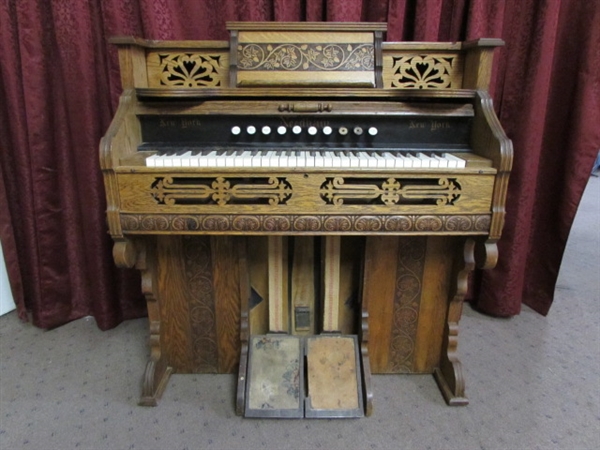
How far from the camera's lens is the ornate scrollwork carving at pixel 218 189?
1156mm

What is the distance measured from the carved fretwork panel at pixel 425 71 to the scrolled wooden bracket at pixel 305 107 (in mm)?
246

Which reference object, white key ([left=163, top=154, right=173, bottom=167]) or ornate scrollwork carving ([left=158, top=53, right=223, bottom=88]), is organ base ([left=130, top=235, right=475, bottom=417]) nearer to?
white key ([left=163, top=154, right=173, bottom=167])

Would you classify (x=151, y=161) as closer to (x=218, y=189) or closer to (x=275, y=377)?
(x=218, y=189)

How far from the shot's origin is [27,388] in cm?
155

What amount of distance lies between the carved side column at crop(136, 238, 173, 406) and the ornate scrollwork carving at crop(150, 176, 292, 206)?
328 millimetres

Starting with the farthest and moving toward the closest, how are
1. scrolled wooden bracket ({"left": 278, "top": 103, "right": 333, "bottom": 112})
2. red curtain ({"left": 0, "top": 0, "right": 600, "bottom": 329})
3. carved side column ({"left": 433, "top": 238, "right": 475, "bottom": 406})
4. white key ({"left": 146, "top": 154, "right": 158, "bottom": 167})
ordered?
red curtain ({"left": 0, "top": 0, "right": 600, "bottom": 329})
carved side column ({"left": 433, "top": 238, "right": 475, "bottom": 406})
scrolled wooden bracket ({"left": 278, "top": 103, "right": 333, "bottom": 112})
white key ({"left": 146, "top": 154, "right": 158, "bottom": 167})

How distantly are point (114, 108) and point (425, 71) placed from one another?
123 centimetres

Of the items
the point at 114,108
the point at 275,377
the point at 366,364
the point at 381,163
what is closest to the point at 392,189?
the point at 381,163

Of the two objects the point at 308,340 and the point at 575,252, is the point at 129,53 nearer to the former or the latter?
the point at 308,340

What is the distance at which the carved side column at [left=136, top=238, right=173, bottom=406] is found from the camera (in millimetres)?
1444

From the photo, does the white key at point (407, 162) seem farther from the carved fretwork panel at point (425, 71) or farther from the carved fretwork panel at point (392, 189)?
the carved fretwork panel at point (425, 71)

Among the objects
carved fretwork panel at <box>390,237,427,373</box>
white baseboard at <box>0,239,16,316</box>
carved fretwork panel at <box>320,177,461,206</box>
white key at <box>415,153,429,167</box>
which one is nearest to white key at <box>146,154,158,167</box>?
carved fretwork panel at <box>320,177,461,206</box>

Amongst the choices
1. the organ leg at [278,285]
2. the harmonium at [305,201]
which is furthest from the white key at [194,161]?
the organ leg at [278,285]

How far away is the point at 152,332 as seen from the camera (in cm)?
154
